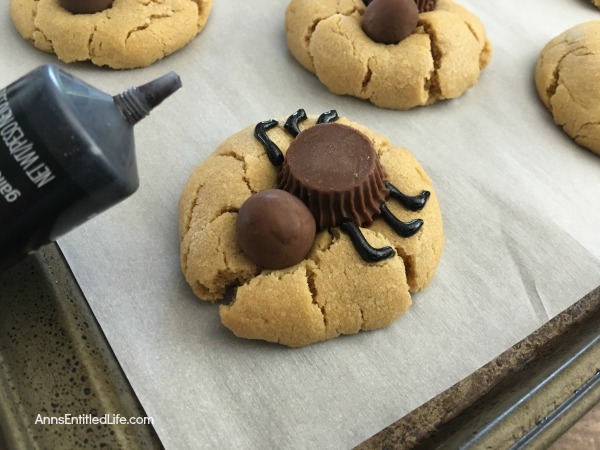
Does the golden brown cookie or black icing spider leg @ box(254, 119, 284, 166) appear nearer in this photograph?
black icing spider leg @ box(254, 119, 284, 166)

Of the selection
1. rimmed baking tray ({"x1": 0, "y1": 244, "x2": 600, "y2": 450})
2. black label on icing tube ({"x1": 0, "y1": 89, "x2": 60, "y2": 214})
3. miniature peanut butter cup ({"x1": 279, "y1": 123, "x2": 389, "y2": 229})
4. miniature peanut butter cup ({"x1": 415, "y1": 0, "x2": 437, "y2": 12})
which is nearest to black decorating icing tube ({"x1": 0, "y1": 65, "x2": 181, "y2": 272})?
black label on icing tube ({"x1": 0, "y1": 89, "x2": 60, "y2": 214})

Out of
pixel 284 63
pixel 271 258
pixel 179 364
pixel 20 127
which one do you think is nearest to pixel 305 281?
pixel 271 258

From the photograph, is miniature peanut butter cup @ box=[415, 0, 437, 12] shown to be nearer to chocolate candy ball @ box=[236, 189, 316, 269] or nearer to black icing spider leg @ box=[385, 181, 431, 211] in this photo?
black icing spider leg @ box=[385, 181, 431, 211]

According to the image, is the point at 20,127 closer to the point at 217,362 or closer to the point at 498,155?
the point at 217,362

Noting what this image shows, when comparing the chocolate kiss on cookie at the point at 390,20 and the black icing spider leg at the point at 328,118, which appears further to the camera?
the chocolate kiss on cookie at the point at 390,20

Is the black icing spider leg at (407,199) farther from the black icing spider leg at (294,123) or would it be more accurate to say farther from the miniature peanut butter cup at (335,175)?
the black icing spider leg at (294,123)

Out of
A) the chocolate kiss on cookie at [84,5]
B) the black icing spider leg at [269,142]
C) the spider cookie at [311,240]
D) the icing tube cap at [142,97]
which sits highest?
the icing tube cap at [142,97]

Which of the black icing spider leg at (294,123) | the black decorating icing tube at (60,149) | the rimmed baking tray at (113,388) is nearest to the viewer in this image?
the black decorating icing tube at (60,149)

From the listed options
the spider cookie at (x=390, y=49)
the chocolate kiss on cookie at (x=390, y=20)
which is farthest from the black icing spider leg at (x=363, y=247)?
the chocolate kiss on cookie at (x=390, y=20)
